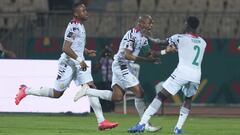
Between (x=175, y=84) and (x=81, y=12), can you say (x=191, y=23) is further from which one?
(x=81, y=12)

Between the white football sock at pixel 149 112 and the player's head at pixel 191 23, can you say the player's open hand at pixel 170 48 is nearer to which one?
the player's head at pixel 191 23

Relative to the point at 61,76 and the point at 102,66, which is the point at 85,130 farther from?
the point at 102,66

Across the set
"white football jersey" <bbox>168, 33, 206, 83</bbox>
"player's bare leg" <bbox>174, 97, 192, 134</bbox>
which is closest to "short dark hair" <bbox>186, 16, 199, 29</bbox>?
"white football jersey" <bbox>168, 33, 206, 83</bbox>

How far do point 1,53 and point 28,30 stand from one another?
6341 mm

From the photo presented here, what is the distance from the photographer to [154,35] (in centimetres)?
3391

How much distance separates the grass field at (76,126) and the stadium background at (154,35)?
908 cm

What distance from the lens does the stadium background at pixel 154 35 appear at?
33406mm

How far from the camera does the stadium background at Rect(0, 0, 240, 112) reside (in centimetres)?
3341

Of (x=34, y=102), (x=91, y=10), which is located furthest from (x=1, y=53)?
(x=91, y=10)

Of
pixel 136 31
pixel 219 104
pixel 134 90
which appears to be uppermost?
pixel 136 31

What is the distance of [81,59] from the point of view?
17016 mm

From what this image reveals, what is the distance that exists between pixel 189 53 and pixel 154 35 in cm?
1669

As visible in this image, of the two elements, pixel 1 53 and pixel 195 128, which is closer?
pixel 195 128

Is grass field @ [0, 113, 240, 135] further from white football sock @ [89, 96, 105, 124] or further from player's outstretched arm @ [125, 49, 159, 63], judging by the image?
player's outstretched arm @ [125, 49, 159, 63]
